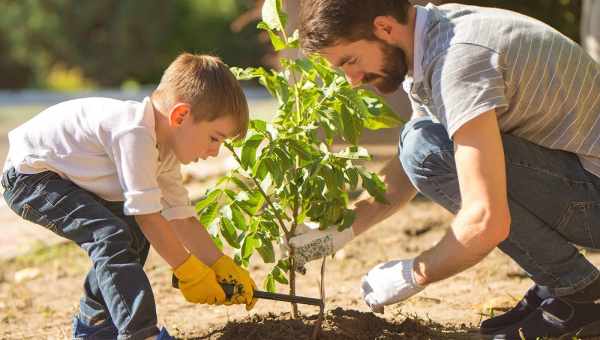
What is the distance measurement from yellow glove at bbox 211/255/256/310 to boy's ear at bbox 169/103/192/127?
18.1 inches

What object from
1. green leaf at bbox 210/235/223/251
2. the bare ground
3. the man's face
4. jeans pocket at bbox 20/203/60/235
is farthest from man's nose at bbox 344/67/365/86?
jeans pocket at bbox 20/203/60/235

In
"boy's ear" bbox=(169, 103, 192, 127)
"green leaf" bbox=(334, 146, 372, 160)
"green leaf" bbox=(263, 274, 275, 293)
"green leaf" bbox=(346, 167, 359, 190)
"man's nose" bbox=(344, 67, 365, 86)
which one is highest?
"man's nose" bbox=(344, 67, 365, 86)

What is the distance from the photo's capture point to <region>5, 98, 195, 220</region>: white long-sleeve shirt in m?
2.64

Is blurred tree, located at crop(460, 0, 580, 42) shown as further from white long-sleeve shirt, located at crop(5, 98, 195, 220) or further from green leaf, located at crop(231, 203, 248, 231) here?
white long-sleeve shirt, located at crop(5, 98, 195, 220)

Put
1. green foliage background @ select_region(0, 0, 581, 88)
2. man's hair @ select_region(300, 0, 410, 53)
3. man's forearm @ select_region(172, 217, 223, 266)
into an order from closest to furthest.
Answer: man's hair @ select_region(300, 0, 410, 53) → man's forearm @ select_region(172, 217, 223, 266) → green foliage background @ select_region(0, 0, 581, 88)

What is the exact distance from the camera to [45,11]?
18734 millimetres

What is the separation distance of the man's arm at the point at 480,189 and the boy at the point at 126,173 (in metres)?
0.64

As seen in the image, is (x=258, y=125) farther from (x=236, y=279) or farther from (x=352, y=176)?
(x=236, y=279)

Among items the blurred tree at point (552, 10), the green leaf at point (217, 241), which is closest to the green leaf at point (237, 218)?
the green leaf at point (217, 241)

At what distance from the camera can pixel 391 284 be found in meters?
2.75

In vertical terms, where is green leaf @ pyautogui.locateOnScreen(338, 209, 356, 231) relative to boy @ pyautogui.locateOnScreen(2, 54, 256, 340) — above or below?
below

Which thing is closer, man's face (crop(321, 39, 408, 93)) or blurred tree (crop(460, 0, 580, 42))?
man's face (crop(321, 39, 408, 93))

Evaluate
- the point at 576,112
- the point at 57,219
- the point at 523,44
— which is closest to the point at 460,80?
the point at 523,44

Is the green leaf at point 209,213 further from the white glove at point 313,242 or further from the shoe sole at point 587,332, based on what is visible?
the shoe sole at point 587,332
